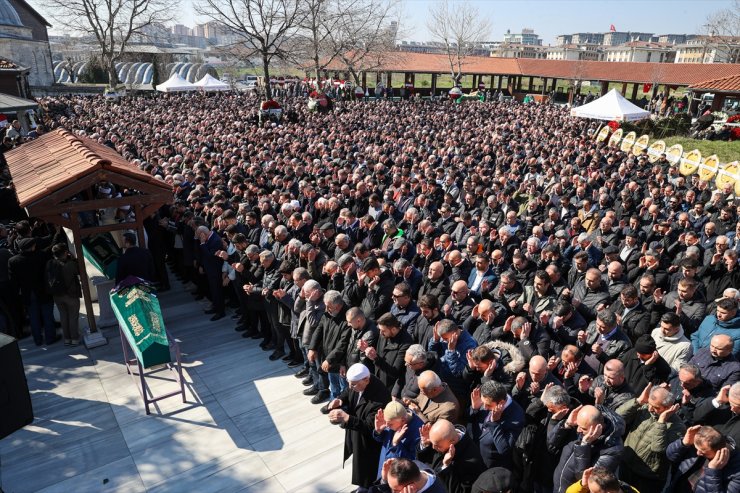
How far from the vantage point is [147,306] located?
610 cm

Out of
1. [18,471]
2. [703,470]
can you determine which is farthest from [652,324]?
[18,471]

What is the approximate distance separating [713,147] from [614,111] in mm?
4579

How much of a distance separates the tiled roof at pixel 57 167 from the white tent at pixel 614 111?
18.5 metres

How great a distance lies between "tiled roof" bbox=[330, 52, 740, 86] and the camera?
31.3 metres

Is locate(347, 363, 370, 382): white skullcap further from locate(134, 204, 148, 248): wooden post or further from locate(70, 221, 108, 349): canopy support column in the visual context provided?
locate(70, 221, 108, 349): canopy support column

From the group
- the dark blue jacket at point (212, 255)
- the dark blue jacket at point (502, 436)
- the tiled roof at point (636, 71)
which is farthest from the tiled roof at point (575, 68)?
the dark blue jacket at point (502, 436)

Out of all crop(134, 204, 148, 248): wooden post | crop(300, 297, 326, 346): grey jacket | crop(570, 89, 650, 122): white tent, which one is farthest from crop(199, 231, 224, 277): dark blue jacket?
crop(570, 89, 650, 122): white tent

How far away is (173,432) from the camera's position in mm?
5488

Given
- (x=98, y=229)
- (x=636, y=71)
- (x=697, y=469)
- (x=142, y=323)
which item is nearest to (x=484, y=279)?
(x=697, y=469)

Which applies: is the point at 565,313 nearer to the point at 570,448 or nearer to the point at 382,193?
the point at 570,448

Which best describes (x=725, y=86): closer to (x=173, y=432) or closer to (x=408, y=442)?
(x=408, y=442)

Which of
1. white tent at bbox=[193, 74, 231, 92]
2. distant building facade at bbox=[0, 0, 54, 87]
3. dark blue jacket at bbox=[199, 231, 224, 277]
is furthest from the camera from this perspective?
distant building facade at bbox=[0, 0, 54, 87]

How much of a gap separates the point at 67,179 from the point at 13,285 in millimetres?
1958

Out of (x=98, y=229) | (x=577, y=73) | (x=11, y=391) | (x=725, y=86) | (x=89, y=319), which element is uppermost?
(x=577, y=73)
